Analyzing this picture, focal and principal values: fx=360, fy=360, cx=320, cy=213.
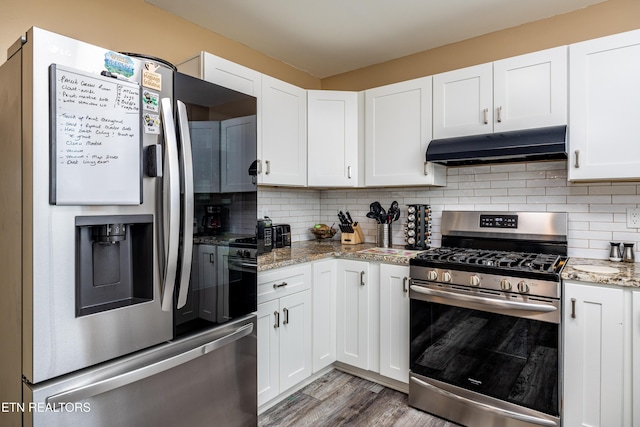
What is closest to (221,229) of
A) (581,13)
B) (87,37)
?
(87,37)

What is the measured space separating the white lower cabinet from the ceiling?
67.1 inches

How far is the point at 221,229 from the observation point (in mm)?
1576

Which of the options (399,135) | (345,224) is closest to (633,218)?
(399,135)

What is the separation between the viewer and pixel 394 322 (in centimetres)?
244

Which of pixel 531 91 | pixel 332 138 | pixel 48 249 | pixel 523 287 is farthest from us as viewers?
pixel 332 138

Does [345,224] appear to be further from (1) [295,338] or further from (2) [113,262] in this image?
(2) [113,262]

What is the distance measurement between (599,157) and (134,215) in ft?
7.72

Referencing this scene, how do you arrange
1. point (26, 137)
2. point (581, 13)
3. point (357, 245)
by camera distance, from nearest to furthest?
point (26, 137), point (581, 13), point (357, 245)

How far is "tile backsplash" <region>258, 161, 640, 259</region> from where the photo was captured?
2.22 metres

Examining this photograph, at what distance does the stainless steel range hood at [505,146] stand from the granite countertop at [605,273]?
2.13 ft

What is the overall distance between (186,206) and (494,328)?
1.73 metres

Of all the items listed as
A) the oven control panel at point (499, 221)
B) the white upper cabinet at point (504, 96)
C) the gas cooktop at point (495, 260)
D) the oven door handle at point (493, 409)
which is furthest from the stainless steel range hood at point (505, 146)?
the oven door handle at point (493, 409)

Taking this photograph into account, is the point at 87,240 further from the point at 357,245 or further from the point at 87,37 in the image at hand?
the point at 357,245

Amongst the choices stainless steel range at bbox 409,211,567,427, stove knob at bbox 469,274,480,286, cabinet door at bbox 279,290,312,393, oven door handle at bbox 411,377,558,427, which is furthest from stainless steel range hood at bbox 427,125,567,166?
oven door handle at bbox 411,377,558,427
